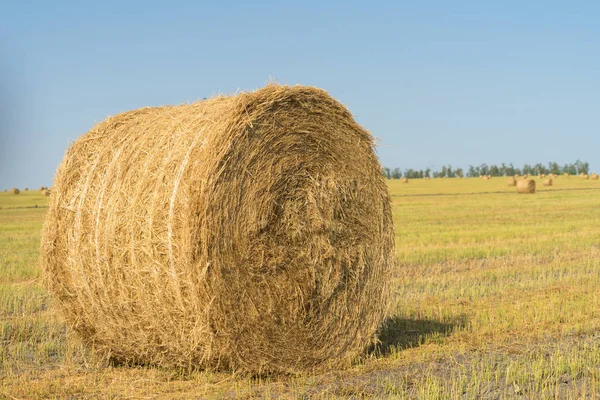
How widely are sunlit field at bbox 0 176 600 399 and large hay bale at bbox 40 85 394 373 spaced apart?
342 millimetres

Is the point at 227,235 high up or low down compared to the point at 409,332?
up

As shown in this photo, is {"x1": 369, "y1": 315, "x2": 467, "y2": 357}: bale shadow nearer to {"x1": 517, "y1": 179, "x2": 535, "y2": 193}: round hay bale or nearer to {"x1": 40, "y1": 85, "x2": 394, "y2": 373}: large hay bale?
{"x1": 40, "y1": 85, "x2": 394, "y2": 373}: large hay bale

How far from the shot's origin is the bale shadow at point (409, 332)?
7.75 metres

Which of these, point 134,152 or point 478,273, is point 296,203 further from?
point 478,273

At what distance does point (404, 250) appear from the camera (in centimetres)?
1548

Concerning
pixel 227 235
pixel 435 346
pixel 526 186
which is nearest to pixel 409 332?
pixel 435 346

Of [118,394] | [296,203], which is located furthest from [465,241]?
[118,394]

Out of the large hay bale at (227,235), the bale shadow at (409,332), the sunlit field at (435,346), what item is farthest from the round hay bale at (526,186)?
the large hay bale at (227,235)

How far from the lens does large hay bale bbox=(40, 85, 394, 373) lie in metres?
6.34

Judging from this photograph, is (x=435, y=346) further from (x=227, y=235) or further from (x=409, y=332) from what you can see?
(x=227, y=235)

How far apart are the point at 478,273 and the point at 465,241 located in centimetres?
482

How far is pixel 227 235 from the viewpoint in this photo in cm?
641

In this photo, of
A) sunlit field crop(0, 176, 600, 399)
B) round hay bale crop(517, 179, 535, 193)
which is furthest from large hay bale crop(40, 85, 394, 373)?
round hay bale crop(517, 179, 535, 193)

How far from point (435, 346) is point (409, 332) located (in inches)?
29.6
